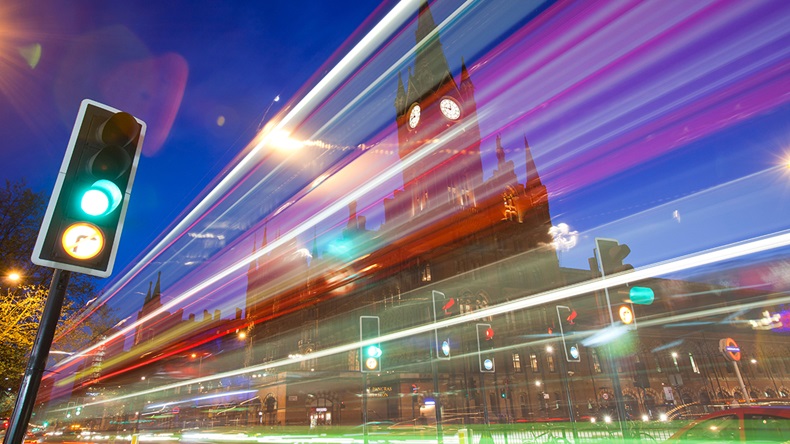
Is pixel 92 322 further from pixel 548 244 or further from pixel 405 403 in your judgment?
pixel 548 244

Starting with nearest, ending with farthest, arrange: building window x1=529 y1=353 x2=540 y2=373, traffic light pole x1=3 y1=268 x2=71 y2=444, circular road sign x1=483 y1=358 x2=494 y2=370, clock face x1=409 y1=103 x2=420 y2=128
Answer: traffic light pole x1=3 y1=268 x2=71 y2=444 < circular road sign x1=483 y1=358 x2=494 y2=370 < building window x1=529 y1=353 x2=540 y2=373 < clock face x1=409 y1=103 x2=420 y2=128

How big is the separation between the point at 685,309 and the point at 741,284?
11.7 metres

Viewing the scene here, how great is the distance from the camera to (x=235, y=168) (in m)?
14.2

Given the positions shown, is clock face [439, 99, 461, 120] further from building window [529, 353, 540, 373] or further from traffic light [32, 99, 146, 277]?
traffic light [32, 99, 146, 277]

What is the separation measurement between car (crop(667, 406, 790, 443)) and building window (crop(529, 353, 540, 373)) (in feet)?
193

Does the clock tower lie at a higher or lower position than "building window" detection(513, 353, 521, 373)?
higher

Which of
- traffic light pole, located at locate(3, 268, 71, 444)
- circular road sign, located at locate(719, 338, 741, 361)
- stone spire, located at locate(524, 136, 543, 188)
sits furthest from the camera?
stone spire, located at locate(524, 136, 543, 188)

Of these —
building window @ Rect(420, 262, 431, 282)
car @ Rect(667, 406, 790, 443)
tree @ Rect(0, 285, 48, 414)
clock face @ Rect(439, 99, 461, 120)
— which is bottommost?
car @ Rect(667, 406, 790, 443)

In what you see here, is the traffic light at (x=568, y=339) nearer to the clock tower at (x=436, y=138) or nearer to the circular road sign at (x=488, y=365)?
the circular road sign at (x=488, y=365)

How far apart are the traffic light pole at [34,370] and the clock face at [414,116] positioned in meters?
74.3

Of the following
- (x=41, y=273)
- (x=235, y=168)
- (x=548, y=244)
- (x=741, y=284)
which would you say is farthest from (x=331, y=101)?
(x=548, y=244)

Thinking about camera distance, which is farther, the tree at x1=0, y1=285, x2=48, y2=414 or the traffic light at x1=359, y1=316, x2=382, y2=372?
the tree at x1=0, y1=285, x2=48, y2=414

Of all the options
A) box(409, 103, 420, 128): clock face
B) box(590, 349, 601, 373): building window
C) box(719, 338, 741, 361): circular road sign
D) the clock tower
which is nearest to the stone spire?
the clock tower

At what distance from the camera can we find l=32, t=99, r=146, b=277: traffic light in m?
2.61
